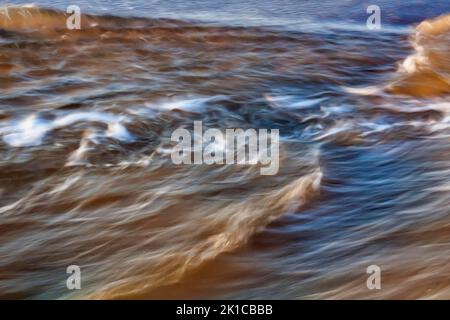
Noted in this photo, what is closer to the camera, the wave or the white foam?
the white foam

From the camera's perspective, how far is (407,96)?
5516 mm

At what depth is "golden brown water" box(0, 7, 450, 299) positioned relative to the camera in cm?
278

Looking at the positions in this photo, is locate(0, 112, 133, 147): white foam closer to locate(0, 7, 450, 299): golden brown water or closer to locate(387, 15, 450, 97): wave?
locate(0, 7, 450, 299): golden brown water

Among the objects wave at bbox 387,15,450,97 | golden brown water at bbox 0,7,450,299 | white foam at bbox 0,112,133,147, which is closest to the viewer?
golden brown water at bbox 0,7,450,299

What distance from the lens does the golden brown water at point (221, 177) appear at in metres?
2.78

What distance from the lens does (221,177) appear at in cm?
379

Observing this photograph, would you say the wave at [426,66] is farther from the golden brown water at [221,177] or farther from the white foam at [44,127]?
the white foam at [44,127]

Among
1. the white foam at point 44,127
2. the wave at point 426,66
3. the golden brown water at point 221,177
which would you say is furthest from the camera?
the wave at point 426,66

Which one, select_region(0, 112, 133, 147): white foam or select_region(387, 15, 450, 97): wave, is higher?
select_region(387, 15, 450, 97): wave

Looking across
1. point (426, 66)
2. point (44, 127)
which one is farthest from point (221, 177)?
point (426, 66)

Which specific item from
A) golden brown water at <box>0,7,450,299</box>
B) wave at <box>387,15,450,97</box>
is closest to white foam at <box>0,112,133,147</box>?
golden brown water at <box>0,7,450,299</box>

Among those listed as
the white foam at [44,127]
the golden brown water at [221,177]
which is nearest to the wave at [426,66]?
the golden brown water at [221,177]
